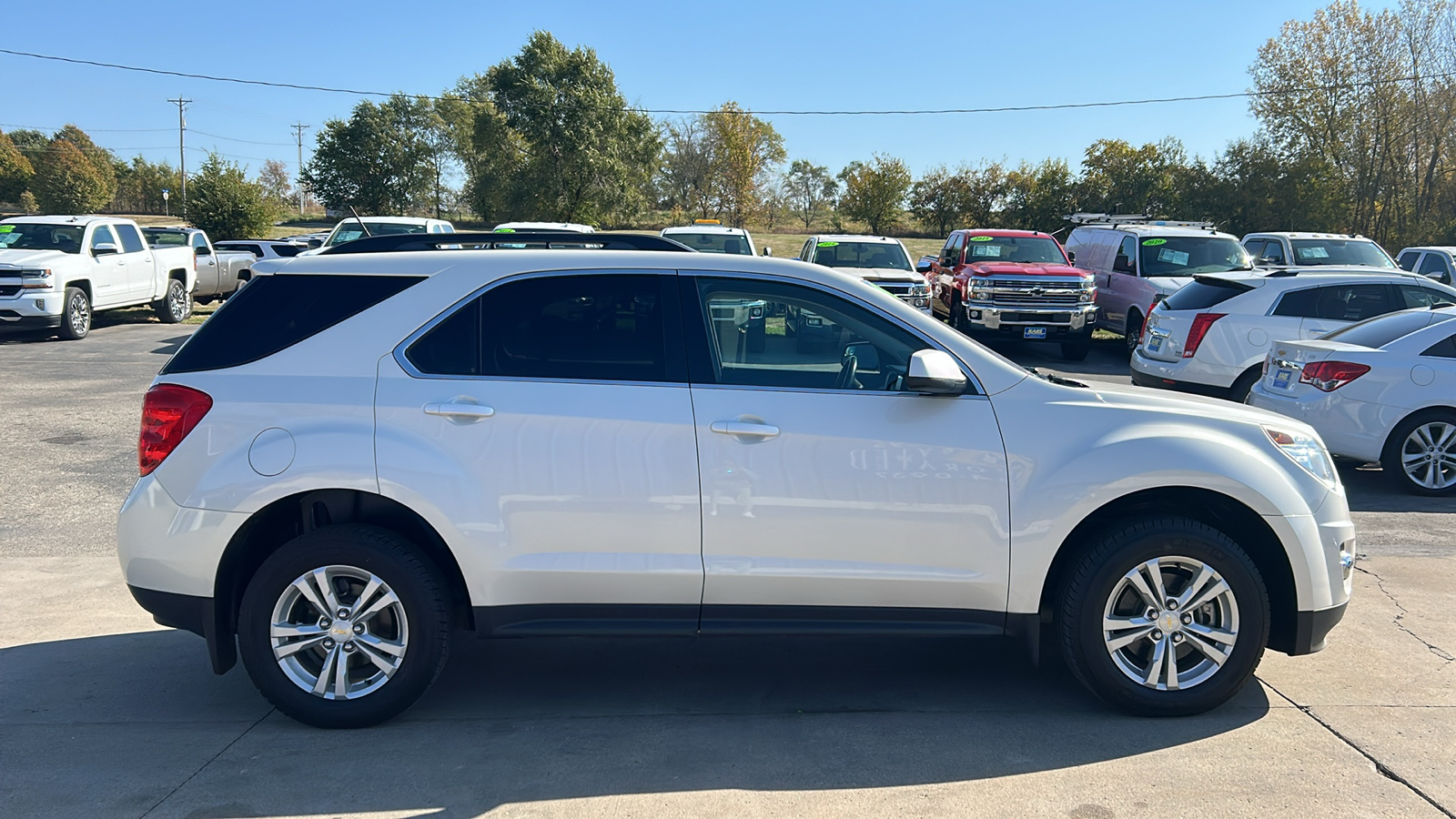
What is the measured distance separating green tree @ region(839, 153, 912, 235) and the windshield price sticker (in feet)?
103

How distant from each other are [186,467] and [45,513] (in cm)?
455

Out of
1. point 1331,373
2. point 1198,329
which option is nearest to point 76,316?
point 1198,329

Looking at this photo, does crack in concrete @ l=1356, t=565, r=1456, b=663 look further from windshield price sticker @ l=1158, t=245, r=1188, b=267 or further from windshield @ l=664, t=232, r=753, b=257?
windshield price sticker @ l=1158, t=245, r=1188, b=267

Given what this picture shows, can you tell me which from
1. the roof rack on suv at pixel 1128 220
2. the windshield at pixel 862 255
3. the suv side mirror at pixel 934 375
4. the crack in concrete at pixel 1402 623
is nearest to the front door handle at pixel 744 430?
the suv side mirror at pixel 934 375

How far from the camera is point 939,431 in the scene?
4.11 metres

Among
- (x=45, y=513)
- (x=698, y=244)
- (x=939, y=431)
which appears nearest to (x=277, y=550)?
(x=939, y=431)

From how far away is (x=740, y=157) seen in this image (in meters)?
56.3

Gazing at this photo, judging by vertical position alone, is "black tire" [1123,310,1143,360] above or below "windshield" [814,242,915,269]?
below

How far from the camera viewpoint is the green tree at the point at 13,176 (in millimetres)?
74875

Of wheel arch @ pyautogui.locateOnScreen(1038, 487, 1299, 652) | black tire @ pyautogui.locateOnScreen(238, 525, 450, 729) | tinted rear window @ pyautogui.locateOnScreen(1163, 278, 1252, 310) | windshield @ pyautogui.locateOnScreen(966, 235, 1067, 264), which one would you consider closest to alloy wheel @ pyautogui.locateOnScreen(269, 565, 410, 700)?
black tire @ pyautogui.locateOnScreen(238, 525, 450, 729)

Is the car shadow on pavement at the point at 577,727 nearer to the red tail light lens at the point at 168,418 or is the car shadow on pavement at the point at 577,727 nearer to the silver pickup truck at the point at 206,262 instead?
the red tail light lens at the point at 168,418

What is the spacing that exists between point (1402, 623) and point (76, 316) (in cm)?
1950

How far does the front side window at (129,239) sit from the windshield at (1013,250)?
1550 cm

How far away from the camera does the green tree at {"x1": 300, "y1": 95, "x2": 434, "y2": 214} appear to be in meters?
67.3
